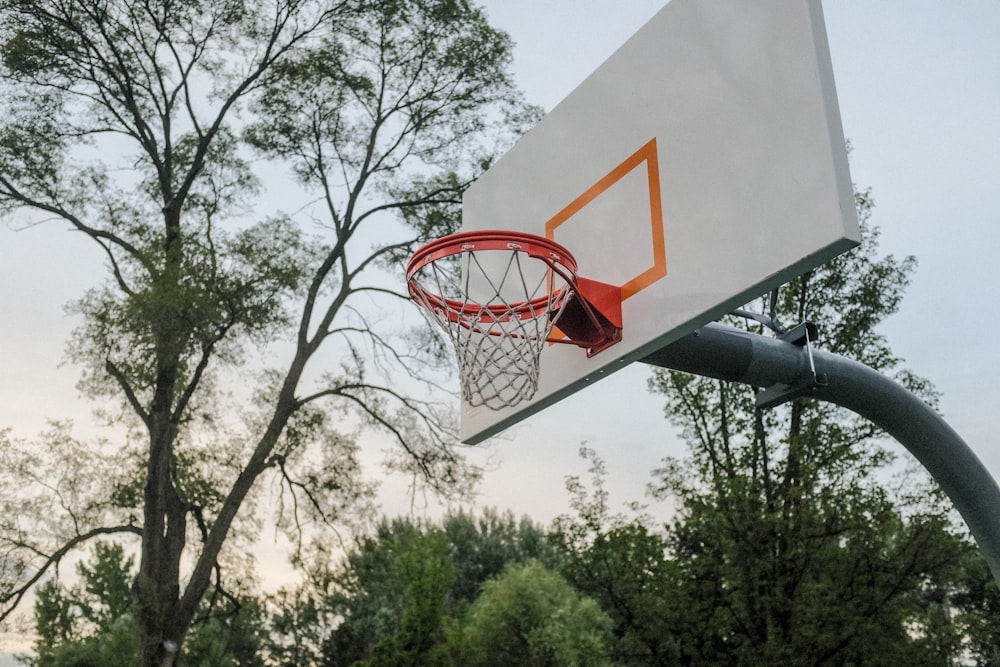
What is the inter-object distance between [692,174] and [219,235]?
806cm

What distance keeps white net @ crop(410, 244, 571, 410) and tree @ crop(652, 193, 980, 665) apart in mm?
7185

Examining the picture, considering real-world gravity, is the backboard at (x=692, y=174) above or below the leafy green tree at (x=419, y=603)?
below

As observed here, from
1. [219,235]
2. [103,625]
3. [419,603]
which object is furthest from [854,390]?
[103,625]

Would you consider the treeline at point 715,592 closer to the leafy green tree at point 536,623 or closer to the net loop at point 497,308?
the leafy green tree at point 536,623

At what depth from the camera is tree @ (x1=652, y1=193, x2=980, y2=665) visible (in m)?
9.59

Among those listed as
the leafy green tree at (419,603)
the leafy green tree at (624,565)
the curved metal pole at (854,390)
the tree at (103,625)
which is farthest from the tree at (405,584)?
the curved metal pole at (854,390)

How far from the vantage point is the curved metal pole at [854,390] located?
2.93 meters

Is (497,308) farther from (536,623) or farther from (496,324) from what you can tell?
(536,623)

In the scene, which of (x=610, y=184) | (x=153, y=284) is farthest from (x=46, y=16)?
(x=610, y=184)

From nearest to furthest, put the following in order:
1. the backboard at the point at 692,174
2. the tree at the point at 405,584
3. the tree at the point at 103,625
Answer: the backboard at the point at 692,174, the tree at the point at 405,584, the tree at the point at 103,625

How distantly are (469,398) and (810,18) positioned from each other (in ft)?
5.41

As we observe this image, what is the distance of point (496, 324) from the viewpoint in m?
3.24

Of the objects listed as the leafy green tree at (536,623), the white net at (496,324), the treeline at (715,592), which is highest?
the leafy green tree at (536,623)

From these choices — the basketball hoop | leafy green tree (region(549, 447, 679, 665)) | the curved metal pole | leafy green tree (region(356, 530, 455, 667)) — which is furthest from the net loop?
leafy green tree (region(356, 530, 455, 667))
